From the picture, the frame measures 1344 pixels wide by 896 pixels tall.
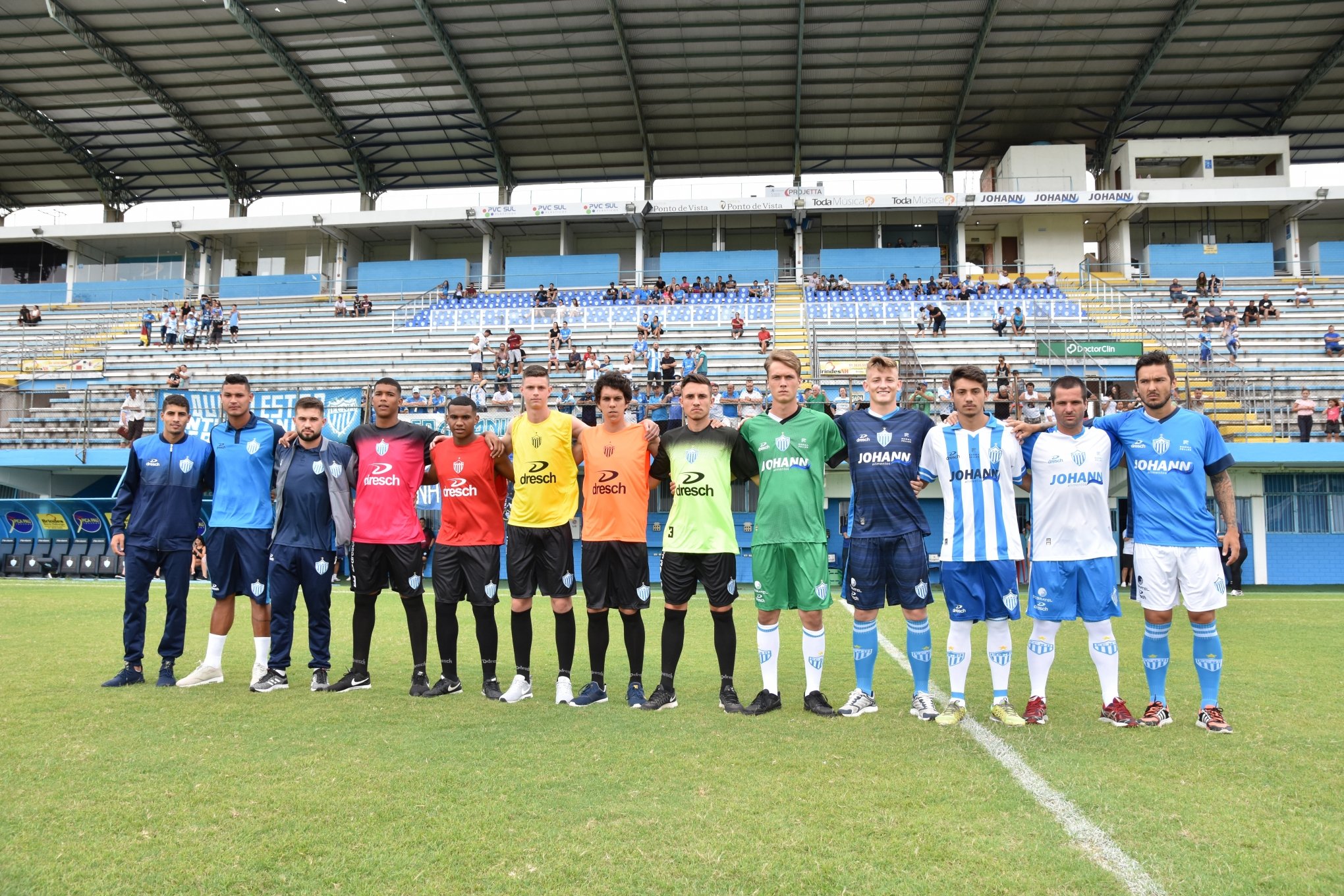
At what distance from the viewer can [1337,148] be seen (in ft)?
118

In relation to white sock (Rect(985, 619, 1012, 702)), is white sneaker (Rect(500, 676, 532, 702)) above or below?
below

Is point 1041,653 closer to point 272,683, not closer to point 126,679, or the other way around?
point 272,683

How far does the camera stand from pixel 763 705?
224 inches

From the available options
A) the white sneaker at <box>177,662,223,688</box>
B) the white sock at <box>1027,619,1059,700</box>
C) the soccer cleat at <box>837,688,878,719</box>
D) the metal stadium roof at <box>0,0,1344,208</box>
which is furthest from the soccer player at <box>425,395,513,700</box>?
the metal stadium roof at <box>0,0,1344,208</box>

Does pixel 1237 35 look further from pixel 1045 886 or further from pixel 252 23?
pixel 1045 886

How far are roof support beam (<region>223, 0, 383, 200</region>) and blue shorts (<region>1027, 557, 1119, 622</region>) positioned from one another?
31800 millimetres

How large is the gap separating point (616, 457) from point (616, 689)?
68.6 inches

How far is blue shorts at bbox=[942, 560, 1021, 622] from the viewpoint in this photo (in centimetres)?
565

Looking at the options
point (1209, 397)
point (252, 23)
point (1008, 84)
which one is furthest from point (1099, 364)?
point (252, 23)

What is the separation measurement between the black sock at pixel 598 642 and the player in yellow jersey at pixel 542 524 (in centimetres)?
15

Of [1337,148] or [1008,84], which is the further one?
[1337,148]

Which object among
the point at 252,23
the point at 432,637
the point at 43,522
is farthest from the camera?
the point at 252,23

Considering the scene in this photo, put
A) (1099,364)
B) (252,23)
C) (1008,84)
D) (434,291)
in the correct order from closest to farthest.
Answer: (1099,364) < (252,23) < (1008,84) < (434,291)

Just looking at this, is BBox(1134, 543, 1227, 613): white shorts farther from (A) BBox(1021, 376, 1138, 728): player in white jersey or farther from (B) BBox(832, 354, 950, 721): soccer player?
(B) BBox(832, 354, 950, 721): soccer player
